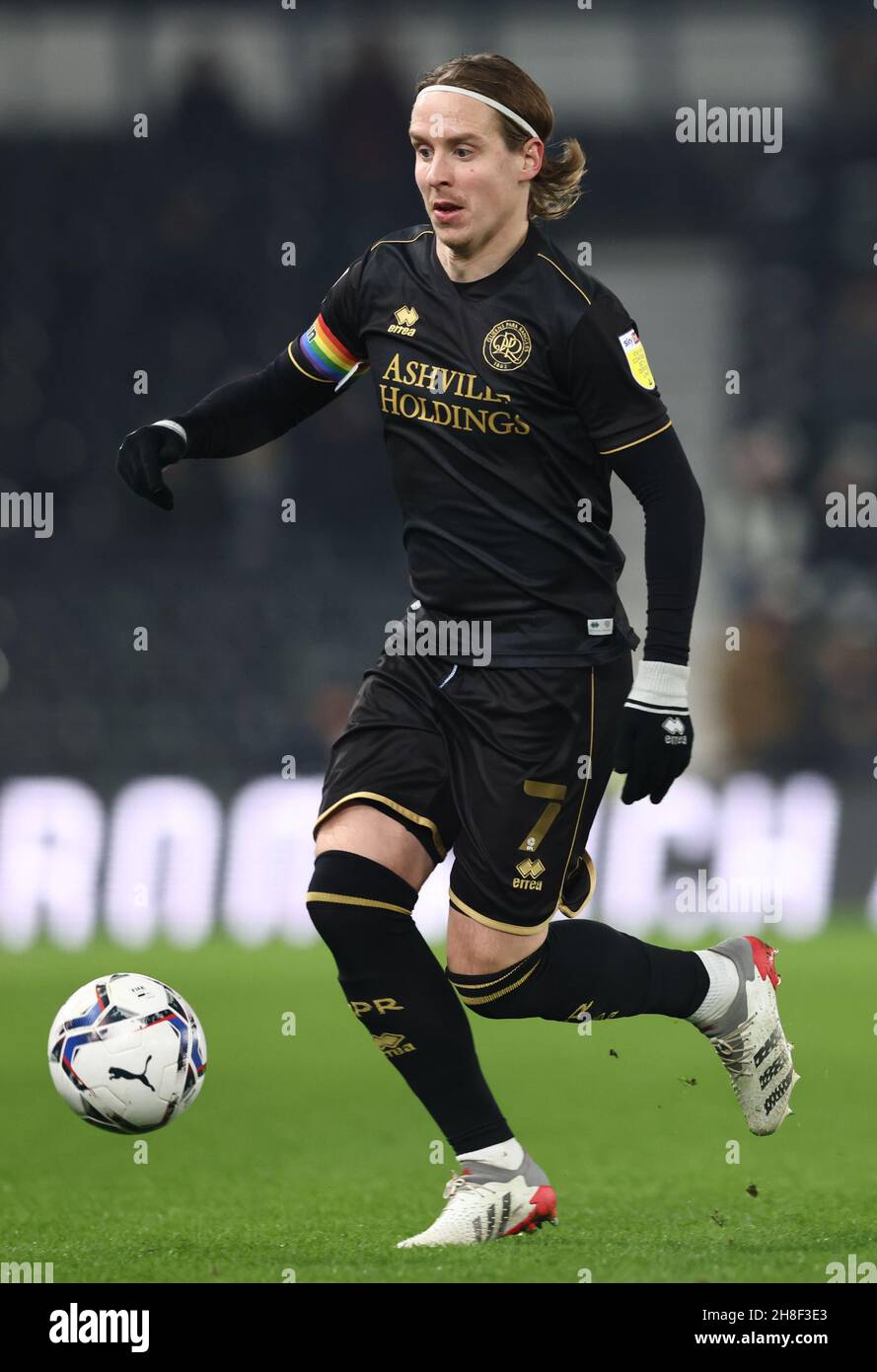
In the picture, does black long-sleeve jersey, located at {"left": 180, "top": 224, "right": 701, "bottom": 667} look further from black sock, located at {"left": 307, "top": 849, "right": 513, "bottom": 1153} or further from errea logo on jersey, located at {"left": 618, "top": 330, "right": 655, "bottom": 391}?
black sock, located at {"left": 307, "top": 849, "right": 513, "bottom": 1153}

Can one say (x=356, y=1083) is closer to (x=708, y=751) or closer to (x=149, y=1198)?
(x=149, y=1198)

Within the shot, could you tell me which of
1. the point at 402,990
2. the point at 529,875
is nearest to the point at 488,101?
the point at 529,875

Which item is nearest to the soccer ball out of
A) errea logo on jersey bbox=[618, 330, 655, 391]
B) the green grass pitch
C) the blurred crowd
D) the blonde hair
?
the green grass pitch

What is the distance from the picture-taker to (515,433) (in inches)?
165

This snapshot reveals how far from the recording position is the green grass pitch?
3938 mm

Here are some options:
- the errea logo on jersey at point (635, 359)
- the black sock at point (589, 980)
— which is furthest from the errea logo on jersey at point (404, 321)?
the black sock at point (589, 980)

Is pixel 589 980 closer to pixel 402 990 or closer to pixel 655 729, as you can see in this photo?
pixel 402 990

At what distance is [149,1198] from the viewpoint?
16.3ft

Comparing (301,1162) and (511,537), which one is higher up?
(511,537)

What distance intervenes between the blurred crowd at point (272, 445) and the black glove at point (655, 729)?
354 inches

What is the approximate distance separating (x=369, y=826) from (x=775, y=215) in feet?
44.3

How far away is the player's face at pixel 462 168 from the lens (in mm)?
4145

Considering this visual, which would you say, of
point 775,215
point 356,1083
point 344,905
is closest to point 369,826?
point 344,905

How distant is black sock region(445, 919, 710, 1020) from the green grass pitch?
21cm
